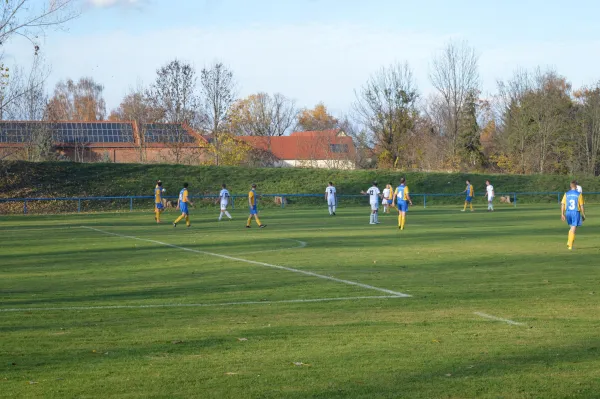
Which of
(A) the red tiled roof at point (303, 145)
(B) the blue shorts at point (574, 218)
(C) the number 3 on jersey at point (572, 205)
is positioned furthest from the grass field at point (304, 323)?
(A) the red tiled roof at point (303, 145)

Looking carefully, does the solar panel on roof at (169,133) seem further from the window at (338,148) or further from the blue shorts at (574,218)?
the blue shorts at (574,218)

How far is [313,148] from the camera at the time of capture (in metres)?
89.9

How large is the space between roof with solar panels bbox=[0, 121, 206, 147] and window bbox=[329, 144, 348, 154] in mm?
14503

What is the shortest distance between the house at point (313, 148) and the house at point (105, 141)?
7.41m

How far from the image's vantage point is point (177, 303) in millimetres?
11930

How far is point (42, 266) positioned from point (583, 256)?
12591mm

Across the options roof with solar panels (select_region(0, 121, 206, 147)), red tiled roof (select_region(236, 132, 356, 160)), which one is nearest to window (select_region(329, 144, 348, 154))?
red tiled roof (select_region(236, 132, 356, 160))

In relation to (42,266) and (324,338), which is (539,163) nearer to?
(42,266)

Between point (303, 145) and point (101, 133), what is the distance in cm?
2364

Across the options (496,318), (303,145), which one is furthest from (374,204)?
(303,145)

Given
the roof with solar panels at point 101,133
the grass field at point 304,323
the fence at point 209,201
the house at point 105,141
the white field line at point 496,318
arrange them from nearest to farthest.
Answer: the grass field at point 304,323
the white field line at point 496,318
the fence at point 209,201
the house at point 105,141
the roof with solar panels at point 101,133

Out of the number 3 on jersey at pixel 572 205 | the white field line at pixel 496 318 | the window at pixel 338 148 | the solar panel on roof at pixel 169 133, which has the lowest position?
the white field line at pixel 496 318

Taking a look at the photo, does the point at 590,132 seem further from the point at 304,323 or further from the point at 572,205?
the point at 304,323

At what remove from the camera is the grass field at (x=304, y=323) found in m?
6.76
